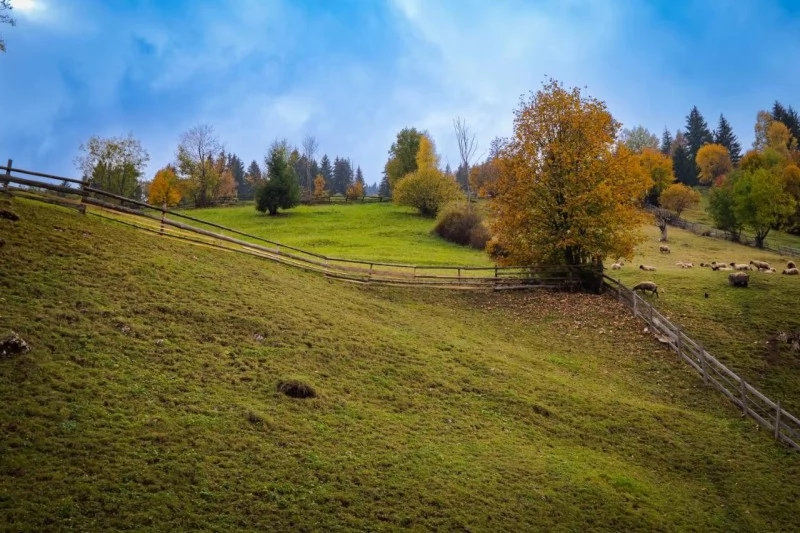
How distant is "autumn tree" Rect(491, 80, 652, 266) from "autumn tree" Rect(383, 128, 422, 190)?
59.5 m

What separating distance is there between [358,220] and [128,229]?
43419 mm

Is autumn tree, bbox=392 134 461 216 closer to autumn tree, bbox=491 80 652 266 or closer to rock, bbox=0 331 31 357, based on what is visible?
autumn tree, bbox=491 80 652 266

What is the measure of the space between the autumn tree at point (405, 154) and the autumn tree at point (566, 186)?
5954 cm

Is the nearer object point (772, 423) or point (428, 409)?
point (428, 409)

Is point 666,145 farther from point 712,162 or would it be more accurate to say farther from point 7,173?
point 7,173

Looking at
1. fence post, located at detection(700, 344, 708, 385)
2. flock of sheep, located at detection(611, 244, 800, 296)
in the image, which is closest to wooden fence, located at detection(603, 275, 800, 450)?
fence post, located at detection(700, 344, 708, 385)

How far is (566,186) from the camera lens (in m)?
30.1

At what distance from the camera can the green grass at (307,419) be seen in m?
10.2

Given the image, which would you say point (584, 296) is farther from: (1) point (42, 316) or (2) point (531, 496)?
(1) point (42, 316)

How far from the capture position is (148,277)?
18.9 metres

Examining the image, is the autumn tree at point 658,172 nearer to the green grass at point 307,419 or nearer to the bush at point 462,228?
the bush at point 462,228

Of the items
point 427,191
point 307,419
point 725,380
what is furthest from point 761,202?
point 307,419

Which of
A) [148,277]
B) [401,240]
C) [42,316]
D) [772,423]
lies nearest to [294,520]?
[42,316]

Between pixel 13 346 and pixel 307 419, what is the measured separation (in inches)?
283
